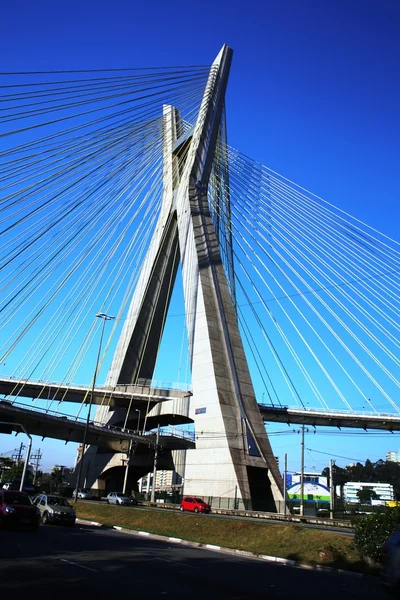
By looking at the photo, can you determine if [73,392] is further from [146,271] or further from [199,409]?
[199,409]

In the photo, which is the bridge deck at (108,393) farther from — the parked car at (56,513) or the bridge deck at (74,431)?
the parked car at (56,513)

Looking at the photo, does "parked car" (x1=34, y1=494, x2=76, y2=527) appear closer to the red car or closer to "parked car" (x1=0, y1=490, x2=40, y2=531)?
"parked car" (x1=0, y1=490, x2=40, y2=531)

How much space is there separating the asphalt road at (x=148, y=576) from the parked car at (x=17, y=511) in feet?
7.92

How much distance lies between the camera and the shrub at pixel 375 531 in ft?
45.3

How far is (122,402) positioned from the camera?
204ft

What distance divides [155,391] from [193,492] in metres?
18.2

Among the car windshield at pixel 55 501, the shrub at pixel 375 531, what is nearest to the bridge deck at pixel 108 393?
the car windshield at pixel 55 501

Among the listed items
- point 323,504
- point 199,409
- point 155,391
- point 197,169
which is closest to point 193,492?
point 199,409

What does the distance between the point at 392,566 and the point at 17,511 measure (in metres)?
13.9

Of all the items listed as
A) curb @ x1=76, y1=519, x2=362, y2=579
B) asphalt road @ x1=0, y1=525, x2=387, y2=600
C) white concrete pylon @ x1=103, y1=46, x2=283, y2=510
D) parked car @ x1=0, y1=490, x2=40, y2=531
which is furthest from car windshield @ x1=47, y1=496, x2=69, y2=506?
white concrete pylon @ x1=103, y1=46, x2=283, y2=510

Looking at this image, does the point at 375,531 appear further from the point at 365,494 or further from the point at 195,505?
the point at 365,494

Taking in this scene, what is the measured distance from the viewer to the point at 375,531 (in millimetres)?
14094

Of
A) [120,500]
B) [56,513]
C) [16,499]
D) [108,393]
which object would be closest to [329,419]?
[108,393]

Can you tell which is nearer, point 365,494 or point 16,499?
point 16,499
